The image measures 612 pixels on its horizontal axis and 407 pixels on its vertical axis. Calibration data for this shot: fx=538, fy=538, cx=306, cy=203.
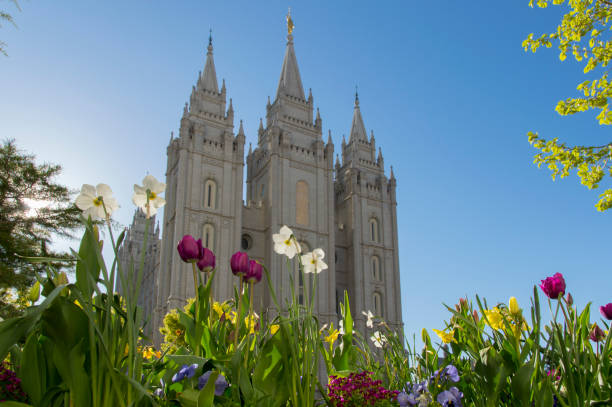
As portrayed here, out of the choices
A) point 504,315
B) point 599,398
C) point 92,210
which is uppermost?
point 92,210

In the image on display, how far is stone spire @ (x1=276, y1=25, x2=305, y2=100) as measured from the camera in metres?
36.7

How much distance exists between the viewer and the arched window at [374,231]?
3662cm

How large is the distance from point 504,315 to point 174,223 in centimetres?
2753

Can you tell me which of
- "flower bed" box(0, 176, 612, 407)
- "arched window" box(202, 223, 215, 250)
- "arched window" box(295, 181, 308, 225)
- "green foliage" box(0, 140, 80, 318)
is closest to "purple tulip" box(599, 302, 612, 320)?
"flower bed" box(0, 176, 612, 407)

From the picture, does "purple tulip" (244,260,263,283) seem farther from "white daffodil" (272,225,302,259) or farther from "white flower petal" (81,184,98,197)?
"white flower petal" (81,184,98,197)

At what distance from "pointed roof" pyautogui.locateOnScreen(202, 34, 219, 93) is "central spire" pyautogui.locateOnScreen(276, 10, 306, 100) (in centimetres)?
425

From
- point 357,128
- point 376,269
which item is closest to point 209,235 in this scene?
point 376,269

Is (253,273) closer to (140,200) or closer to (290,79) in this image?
(140,200)

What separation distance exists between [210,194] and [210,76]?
29.5 feet

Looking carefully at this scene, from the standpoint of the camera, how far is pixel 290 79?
37594mm

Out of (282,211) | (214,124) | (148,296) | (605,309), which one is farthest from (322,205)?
(605,309)

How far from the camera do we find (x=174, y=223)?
2978cm

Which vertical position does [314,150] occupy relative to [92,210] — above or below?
above

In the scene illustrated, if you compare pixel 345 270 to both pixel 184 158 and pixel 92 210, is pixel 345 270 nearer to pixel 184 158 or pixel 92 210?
pixel 184 158
